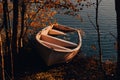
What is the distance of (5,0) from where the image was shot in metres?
13.1

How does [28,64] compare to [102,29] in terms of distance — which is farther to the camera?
[102,29]

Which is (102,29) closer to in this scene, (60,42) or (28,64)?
(60,42)

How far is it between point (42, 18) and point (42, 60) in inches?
274

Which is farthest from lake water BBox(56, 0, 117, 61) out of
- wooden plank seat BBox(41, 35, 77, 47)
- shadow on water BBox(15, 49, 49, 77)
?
shadow on water BBox(15, 49, 49, 77)

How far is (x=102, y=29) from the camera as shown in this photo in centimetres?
4041

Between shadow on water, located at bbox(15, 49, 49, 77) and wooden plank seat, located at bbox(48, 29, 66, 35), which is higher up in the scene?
wooden plank seat, located at bbox(48, 29, 66, 35)

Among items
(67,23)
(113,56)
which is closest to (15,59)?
(113,56)

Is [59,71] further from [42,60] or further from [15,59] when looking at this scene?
[15,59]

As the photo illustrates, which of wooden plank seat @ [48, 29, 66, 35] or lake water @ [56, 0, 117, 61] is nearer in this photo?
wooden plank seat @ [48, 29, 66, 35]

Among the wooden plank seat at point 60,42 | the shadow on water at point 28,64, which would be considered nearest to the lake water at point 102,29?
the wooden plank seat at point 60,42

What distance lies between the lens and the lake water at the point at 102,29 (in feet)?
100

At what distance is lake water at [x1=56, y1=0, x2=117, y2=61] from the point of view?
30.5 meters

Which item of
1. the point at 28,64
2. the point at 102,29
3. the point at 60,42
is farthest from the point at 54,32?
the point at 102,29

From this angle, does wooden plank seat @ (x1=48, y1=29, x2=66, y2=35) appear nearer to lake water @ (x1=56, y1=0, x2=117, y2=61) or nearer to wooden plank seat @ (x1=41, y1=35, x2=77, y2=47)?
lake water @ (x1=56, y1=0, x2=117, y2=61)
